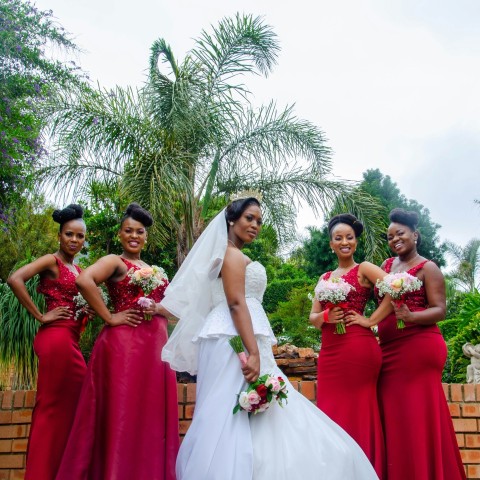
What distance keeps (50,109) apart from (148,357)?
6978 millimetres

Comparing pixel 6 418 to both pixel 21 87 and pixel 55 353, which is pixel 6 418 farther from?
pixel 21 87

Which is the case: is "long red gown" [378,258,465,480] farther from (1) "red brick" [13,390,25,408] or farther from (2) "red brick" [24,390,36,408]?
(1) "red brick" [13,390,25,408]

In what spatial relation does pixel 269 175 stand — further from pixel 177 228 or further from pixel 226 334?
pixel 226 334

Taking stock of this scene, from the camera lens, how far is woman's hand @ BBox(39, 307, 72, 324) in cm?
521

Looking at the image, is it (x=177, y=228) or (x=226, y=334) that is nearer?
(x=226, y=334)

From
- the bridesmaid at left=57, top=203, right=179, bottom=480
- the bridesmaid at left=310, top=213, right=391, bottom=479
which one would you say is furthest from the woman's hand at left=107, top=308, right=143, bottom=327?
the bridesmaid at left=310, top=213, right=391, bottom=479

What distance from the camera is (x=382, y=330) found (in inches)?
203

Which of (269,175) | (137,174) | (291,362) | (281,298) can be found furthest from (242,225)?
(281,298)

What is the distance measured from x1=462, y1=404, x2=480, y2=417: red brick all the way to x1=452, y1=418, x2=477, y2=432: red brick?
4 centimetres

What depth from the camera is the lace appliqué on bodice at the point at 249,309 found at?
4.21 meters

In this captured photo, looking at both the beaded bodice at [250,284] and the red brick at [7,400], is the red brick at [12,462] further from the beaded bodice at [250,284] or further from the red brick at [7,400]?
the beaded bodice at [250,284]

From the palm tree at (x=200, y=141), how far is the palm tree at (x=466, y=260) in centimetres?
2078

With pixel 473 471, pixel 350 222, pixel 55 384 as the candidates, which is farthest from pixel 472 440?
pixel 55 384

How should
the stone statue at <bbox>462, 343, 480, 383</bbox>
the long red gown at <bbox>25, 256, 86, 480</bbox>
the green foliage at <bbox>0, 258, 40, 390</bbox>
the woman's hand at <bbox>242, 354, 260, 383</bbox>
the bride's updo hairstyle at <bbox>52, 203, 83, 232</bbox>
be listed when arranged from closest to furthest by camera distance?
1. the woman's hand at <bbox>242, 354, 260, 383</bbox>
2. the long red gown at <bbox>25, 256, 86, 480</bbox>
3. the bride's updo hairstyle at <bbox>52, 203, 83, 232</bbox>
4. the stone statue at <bbox>462, 343, 480, 383</bbox>
5. the green foliage at <bbox>0, 258, 40, 390</bbox>
